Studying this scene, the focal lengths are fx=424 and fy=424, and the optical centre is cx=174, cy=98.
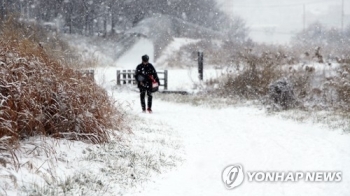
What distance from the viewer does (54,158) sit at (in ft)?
16.4

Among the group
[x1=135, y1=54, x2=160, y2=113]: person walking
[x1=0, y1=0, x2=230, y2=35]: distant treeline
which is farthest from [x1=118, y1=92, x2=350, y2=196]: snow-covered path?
[x1=0, y1=0, x2=230, y2=35]: distant treeline

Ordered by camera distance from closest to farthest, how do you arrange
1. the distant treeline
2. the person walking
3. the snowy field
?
the snowy field < the person walking < the distant treeline

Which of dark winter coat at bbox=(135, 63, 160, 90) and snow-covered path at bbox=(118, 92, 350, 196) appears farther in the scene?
dark winter coat at bbox=(135, 63, 160, 90)

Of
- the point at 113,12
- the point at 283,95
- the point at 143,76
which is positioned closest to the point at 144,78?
the point at 143,76

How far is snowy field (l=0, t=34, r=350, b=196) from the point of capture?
15.0ft

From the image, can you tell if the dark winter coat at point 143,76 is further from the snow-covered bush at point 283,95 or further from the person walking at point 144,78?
the snow-covered bush at point 283,95

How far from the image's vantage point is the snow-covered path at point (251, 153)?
199 inches

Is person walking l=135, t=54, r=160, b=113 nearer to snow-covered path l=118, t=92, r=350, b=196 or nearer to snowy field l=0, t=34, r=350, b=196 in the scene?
snow-covered path l=118, t=92, r=350, b=196

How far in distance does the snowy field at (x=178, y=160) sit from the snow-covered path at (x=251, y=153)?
0.04 ft

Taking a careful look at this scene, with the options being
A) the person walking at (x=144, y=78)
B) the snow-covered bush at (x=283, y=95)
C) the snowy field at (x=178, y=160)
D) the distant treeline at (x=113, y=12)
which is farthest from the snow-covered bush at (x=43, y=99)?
the distant treeline at (x=113, y=12)

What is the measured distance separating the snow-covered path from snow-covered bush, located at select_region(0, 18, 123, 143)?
1366mm

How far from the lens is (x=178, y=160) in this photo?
6.35 metres

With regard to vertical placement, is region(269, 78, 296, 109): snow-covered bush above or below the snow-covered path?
above

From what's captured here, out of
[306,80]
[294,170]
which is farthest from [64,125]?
[306,80]
